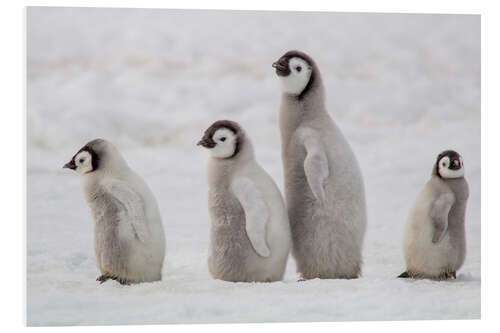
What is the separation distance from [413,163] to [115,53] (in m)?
1.47

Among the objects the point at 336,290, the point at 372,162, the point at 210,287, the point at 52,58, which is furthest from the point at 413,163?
the point at 52,58

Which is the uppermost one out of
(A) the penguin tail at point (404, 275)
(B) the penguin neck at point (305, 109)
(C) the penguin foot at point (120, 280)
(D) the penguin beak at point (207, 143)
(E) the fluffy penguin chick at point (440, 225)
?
(B) the penguin neck at point (305, 109)

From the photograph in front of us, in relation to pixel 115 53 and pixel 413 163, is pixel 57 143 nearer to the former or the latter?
pixel 115 53

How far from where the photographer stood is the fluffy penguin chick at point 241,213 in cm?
348

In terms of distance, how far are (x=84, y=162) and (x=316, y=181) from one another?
960mm

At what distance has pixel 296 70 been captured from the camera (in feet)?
12.1

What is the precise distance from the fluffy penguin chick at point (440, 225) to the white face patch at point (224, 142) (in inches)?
34.6

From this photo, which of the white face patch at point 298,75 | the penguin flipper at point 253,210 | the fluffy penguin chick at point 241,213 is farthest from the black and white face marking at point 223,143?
the white face patch at point 298,75

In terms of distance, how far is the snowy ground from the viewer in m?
3.61

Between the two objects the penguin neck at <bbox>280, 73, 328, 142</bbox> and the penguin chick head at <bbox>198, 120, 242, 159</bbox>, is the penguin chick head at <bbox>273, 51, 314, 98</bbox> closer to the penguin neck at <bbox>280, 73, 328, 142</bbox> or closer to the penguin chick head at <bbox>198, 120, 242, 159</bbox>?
the penguin neck at <bbox>280, 73, 328, 142</bbox>

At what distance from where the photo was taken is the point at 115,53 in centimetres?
388

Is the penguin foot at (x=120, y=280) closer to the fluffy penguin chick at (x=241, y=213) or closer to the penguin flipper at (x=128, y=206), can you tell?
the penguin flipper at (x=128, y=206)

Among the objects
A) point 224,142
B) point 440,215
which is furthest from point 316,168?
point 440,215

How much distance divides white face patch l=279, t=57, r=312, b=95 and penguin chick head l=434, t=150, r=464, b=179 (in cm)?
70
